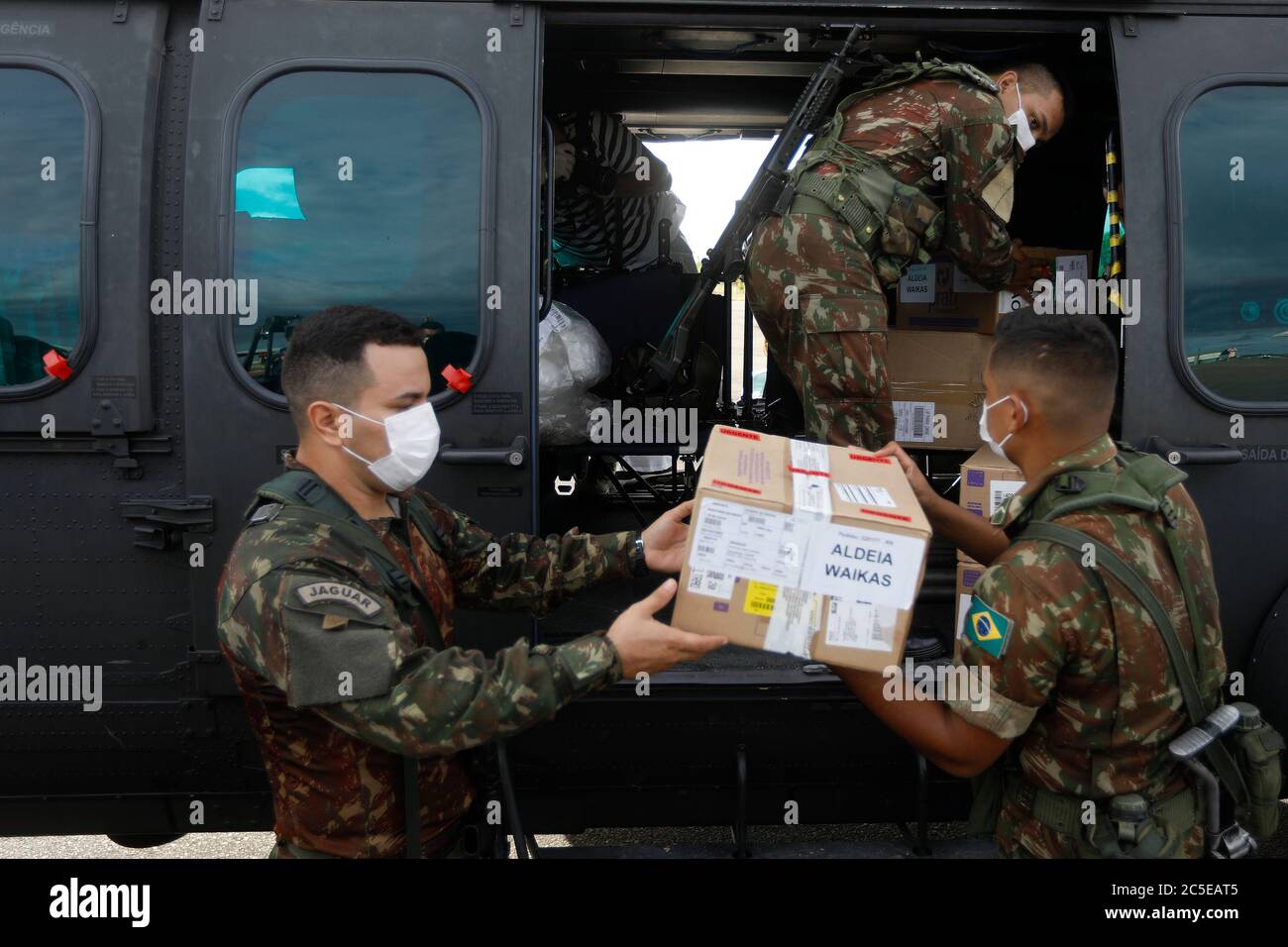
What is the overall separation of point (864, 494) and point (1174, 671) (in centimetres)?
60

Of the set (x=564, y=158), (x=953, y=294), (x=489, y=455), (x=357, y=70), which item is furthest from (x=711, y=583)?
(x=564, y=158)

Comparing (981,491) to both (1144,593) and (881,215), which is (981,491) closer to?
(881,215)

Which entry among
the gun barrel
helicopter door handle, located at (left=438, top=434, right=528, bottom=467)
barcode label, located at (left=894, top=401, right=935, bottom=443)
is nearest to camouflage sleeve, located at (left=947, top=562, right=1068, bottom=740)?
helicopter door handle, located at (left=438, top=434, right=528, bottom=467)

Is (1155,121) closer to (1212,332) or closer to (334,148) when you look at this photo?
(1212,332)

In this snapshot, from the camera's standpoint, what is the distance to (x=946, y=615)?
9.49 feet

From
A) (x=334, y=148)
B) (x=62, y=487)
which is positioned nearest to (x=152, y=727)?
(x=62, y=487)

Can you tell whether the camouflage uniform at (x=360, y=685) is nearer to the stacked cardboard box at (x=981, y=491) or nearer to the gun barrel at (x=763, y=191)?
the stacked cardboard box at (x=981, y=491)

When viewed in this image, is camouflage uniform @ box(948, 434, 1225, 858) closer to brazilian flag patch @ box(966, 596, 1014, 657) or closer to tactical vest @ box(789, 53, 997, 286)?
brazilian flag patch @ box(966, 596, 1014, 657)

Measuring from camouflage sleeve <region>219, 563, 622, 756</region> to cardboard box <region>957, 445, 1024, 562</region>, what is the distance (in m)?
1.46

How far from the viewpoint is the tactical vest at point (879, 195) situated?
9.81 ft

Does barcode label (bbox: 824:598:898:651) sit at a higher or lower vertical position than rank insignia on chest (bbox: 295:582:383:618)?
lower

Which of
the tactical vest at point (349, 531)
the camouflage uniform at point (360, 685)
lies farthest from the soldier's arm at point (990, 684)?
the tactical vest at point (349, 531)

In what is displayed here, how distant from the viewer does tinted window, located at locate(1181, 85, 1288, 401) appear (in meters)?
2.55

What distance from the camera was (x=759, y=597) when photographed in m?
1.57
